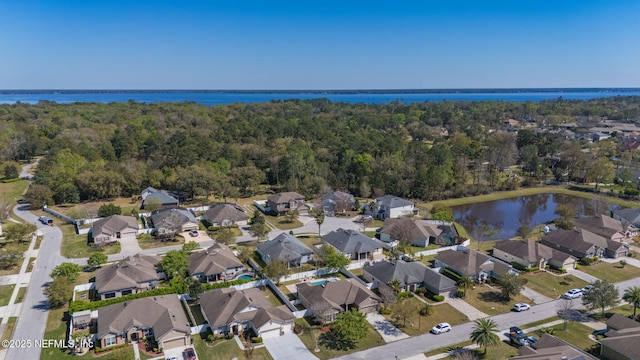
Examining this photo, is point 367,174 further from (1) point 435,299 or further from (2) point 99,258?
(2) point 99,258

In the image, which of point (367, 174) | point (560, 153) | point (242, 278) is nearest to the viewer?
point (242, 278)

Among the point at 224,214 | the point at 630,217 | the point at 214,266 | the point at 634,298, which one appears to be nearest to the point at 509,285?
the point at 634,298

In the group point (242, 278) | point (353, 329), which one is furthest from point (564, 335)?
point (242, 278)

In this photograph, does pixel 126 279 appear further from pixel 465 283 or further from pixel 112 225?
pixel 465 283

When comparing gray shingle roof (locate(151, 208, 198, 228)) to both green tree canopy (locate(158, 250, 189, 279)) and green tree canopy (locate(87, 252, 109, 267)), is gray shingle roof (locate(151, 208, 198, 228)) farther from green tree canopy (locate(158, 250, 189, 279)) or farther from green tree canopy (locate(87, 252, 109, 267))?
green tree canopy (locate(158, 250, 189, 279))

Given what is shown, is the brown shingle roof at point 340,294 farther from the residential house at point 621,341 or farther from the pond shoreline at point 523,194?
the pond shoreline at point 523,194

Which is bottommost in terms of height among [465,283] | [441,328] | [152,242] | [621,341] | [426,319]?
[152,242]
